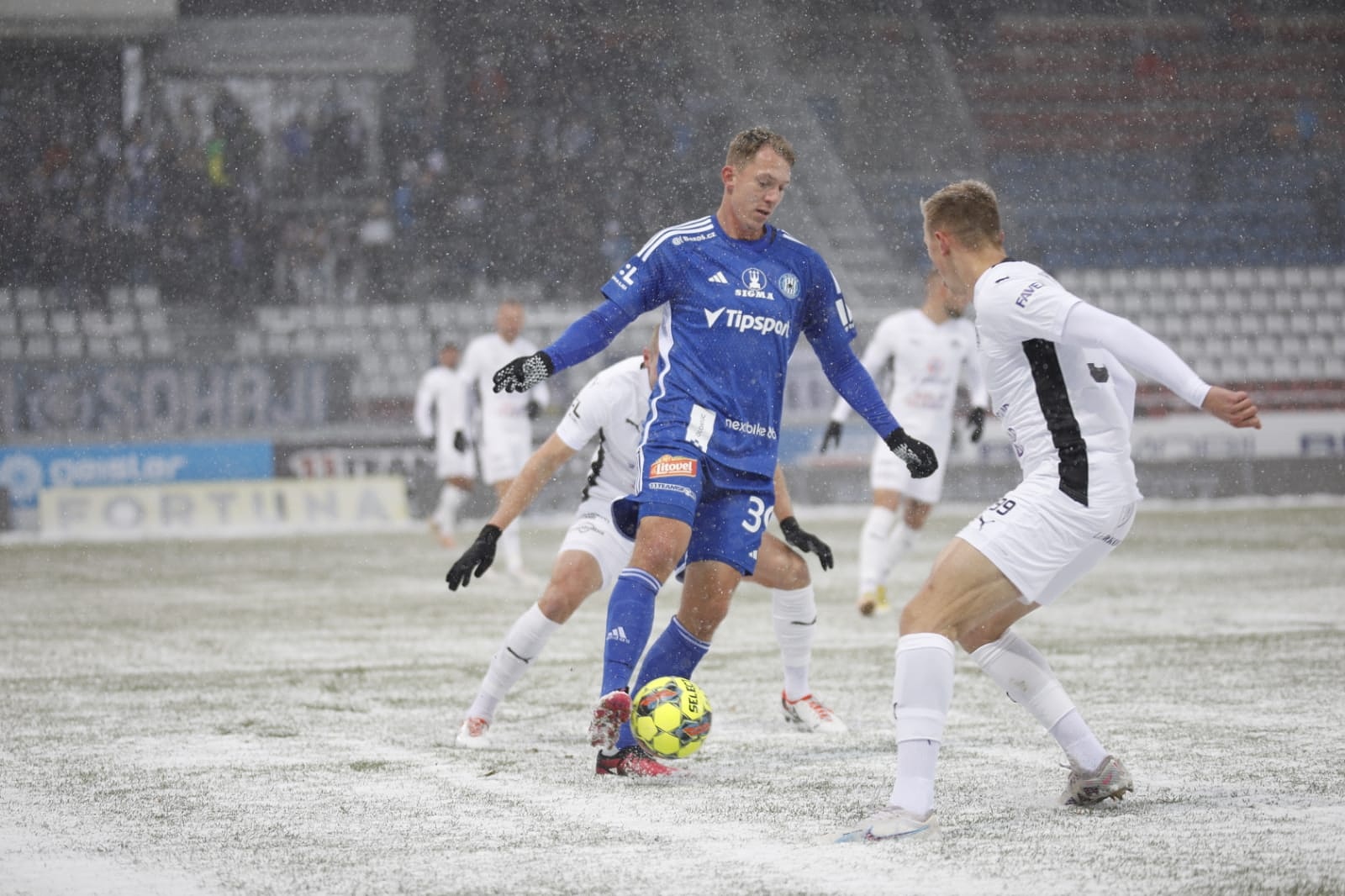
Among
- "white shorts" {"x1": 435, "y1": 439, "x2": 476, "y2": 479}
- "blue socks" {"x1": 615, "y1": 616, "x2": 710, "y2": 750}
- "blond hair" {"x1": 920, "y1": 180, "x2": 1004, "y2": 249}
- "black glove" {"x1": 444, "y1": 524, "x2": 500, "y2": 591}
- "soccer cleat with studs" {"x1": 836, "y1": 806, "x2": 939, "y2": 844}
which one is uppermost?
"blond hair" {"x1": 920, "y1": 180, "x2": 1004, "y2": 249}

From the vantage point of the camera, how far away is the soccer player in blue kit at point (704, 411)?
5.45 m

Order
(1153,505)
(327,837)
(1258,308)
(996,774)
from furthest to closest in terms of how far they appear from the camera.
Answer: (1258,308) < (1153,505) < (996,774) < (327,837)

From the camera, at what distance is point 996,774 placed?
5324 mm

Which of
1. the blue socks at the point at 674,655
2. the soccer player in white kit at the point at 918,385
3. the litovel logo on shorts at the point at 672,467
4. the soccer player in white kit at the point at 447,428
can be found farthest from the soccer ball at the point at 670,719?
the soccer player in white kit at the point at 447,428

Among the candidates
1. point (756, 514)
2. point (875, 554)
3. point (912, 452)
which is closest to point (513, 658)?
point (756, 514)

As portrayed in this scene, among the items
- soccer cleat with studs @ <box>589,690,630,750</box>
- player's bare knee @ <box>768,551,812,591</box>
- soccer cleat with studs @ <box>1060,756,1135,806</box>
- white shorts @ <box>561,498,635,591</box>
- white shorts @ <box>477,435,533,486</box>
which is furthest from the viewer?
white shorts @ <box>477,435,533,486</box>

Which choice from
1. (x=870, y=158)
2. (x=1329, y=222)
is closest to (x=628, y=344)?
(x=870, y=158)

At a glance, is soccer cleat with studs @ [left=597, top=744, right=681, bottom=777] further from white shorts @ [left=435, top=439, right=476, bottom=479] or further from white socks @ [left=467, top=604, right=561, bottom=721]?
white shorts @ [left=435, top=439, right=476, bottom=479]

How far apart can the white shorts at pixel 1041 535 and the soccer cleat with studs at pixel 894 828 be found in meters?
0.67

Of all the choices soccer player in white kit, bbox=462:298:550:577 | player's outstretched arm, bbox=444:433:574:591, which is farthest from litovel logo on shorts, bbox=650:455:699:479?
soccer player in white kit, bbox=462:298:550:577

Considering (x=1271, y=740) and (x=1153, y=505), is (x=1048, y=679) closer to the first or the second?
(x=1271, y=740)

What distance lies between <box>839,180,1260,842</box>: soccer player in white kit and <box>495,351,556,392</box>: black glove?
1.23 meters

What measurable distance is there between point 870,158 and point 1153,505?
25.2 ft

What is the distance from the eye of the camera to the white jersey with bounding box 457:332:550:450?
48.9ft
